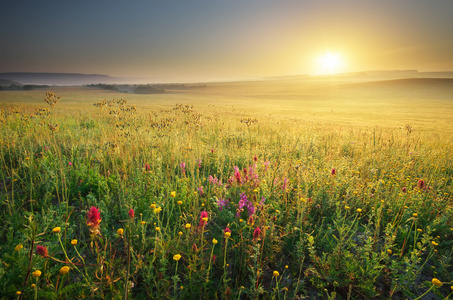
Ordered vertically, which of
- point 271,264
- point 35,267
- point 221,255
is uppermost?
point 35,267

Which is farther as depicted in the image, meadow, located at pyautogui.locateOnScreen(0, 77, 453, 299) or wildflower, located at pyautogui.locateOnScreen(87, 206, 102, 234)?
meadow, located at pyautogui.locateOnScreen(0, 77, 453, 299)

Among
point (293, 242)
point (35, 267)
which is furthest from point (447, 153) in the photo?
point (35, 267)

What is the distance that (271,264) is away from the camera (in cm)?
234

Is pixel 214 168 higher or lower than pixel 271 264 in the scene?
higher

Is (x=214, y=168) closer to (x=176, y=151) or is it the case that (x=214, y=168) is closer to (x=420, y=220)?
(x=176, y=151)

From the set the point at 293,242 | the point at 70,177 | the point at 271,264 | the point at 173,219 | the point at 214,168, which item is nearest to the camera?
the point at 271,264

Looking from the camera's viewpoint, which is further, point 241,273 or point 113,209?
point 113,209

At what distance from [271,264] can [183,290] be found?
97 cm

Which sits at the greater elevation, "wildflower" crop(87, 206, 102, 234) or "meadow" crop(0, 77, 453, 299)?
"wildflower" crop(87, 206, 102, 234)

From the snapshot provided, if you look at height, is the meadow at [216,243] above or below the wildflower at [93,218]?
below

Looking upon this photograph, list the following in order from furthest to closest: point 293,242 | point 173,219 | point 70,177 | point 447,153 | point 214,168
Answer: point 447,153
point 214,168
point 70,177
point 173,219
point 293,242

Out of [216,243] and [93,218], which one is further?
[216,243]

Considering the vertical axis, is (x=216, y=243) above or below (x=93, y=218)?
below

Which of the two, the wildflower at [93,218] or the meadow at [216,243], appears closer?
the wildflower at [93,218]
